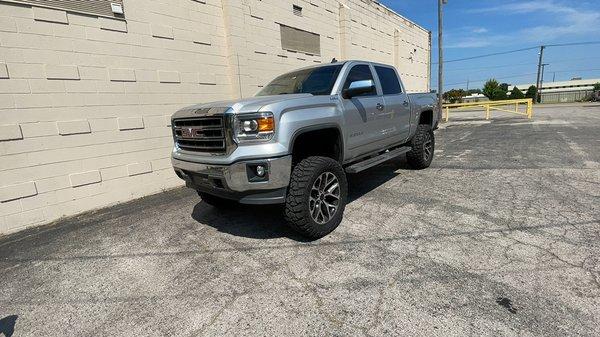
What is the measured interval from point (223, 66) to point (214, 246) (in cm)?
506

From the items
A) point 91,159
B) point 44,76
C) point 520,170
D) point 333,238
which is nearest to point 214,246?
point 333,238

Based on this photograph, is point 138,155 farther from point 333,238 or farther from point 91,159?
point 333,238

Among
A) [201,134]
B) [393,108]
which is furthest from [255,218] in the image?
[393,108]

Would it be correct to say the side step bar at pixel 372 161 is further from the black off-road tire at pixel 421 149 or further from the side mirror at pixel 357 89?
the side mirror at pixel 357 89

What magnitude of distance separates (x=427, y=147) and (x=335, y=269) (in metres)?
4.67

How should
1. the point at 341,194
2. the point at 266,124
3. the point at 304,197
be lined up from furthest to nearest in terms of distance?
the point at 341,194, the point at 304,197, the point at 266,124

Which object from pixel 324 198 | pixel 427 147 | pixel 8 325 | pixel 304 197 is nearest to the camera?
pixel 8 325

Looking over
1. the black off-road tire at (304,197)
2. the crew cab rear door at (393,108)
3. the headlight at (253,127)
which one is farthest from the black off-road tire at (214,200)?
the crew cab rear door at (393,108)

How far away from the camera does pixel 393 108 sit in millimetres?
5449

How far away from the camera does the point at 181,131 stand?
160 inches

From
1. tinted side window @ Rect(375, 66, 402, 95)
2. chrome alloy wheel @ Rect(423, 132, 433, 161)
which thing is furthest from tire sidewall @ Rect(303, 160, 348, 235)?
chrome alloy wheel @ Rect(423, 132, 433, 161)

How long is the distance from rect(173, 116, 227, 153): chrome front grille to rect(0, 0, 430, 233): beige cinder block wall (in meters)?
2.32

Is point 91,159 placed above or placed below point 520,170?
above

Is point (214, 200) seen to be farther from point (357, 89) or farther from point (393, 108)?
point (393, 108)
